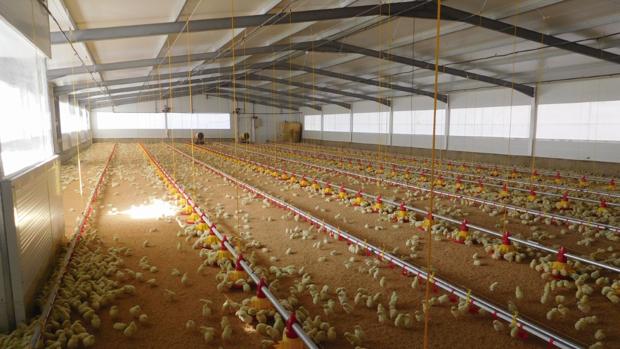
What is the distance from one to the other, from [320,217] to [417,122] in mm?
14859

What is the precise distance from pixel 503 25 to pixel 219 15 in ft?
21.7

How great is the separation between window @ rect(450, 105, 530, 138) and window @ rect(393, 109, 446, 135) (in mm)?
784

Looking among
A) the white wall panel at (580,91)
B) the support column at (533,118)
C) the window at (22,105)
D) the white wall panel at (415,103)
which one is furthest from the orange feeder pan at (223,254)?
the white wall panel at (415,103)

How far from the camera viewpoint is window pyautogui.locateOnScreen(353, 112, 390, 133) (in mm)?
22173

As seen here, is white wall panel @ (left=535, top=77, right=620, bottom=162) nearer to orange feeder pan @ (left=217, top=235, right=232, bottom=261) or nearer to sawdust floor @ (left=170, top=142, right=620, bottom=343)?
sawdust floor @ (left=170, top=142, right=620, bottom=343)

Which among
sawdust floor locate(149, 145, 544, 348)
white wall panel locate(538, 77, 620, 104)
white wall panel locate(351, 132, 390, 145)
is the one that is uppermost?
white wall panel locate(538, 77, 620, 104)

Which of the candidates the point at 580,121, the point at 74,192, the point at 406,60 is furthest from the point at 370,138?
the point at 74,192

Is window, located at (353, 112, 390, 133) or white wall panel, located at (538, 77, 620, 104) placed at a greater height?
white wall panel, located at (538, 77, 620, 104)

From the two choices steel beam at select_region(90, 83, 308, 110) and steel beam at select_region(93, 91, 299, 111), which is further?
steel beam at select_region(93, 91, 299, 111)

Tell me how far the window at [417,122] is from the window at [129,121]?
60.0 ft

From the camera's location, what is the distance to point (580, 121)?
13.0 m

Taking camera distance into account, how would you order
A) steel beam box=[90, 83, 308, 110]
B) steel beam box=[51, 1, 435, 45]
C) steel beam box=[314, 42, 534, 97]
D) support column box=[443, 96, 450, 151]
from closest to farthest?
1. steel beam box=[51, 1, 435, 45]
2. steel beam box=[314, 42, 534, 97]
3. support column box=[443, 96, 450, 151]
4. steel beam box=[90, 83, 308, 110]

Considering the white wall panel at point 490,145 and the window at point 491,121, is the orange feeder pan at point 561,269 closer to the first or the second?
the window at point 491,121

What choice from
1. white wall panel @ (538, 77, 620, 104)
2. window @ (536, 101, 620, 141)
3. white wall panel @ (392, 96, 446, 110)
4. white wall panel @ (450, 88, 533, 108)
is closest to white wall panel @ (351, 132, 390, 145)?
white wall panel @ (392, 96, 446, 110)
